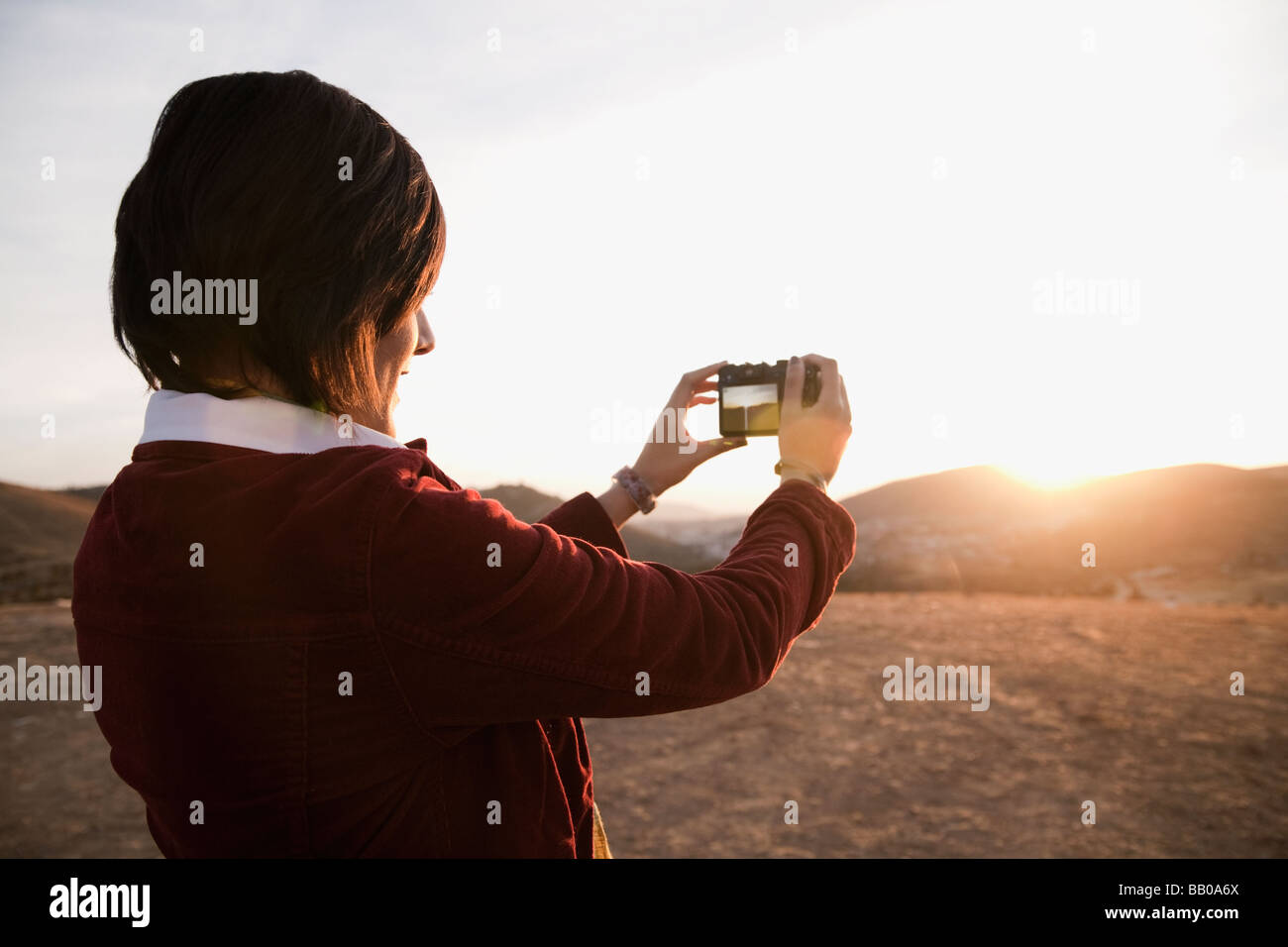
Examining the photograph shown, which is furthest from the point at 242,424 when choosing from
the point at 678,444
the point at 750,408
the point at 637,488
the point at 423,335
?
the point at 750,408

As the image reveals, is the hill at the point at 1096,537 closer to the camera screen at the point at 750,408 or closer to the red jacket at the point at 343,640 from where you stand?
the camera screen at the point at 750,408

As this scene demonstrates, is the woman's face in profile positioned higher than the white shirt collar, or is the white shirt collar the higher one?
the woman's face in profile

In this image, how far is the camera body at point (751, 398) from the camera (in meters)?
1.86

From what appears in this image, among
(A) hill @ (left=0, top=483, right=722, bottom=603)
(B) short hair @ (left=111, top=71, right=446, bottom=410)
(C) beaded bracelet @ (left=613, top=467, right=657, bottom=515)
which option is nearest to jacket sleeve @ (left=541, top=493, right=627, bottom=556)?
(C) beaded bracelet @ (left=613, top=467, right=657, bottom=515)

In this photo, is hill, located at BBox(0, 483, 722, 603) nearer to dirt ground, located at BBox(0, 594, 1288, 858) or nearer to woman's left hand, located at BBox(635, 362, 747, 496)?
dirt ground, located at BBox(0, 594, 1288, 858)

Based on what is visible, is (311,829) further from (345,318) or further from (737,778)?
(737,778)

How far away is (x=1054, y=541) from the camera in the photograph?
16.8 meters

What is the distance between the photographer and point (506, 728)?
1.23m

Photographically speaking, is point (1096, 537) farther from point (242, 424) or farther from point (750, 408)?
point (242, 424)

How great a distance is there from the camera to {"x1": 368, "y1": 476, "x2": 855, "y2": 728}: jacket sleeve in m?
0.96

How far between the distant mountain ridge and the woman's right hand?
8676 millimetres
